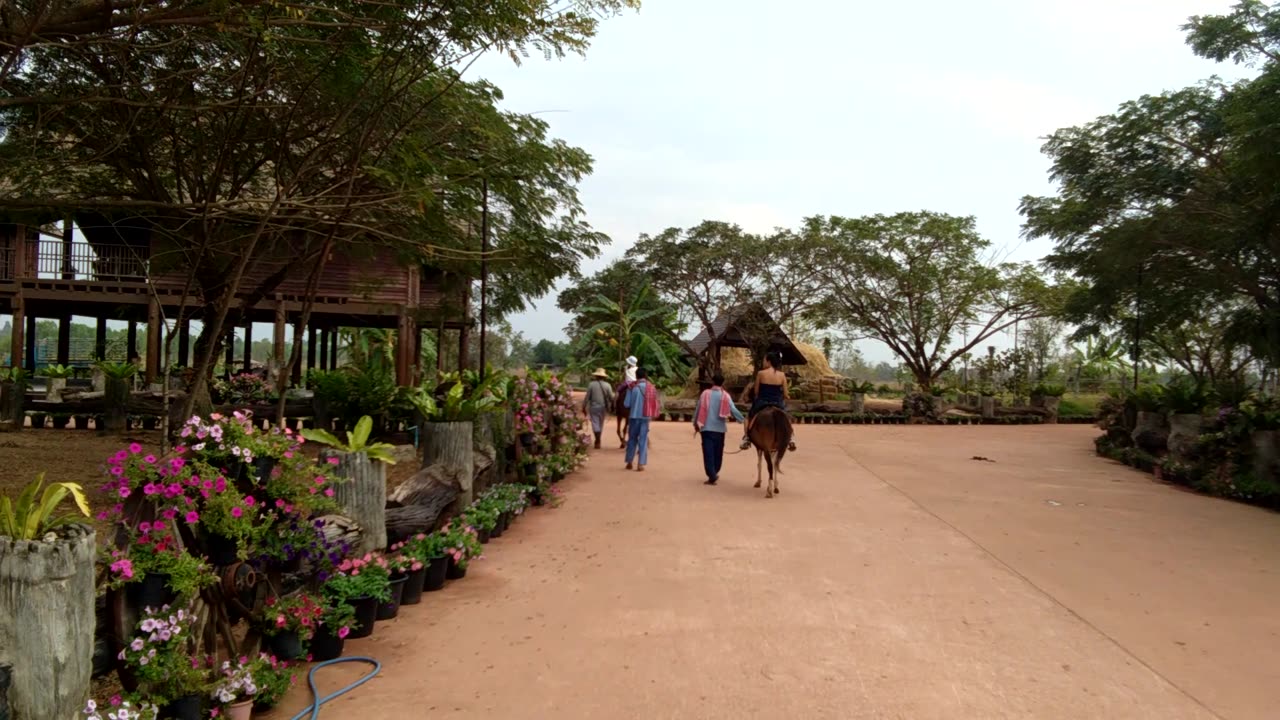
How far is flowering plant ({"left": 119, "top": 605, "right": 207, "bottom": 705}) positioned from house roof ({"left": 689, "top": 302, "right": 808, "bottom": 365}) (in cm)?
2518

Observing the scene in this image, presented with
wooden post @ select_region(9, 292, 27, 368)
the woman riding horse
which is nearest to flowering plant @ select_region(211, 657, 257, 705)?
the woman riding horse

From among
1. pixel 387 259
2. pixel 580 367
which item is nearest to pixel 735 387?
pixel 580 367

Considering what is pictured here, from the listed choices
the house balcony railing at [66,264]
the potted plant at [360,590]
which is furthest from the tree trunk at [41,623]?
the house balcony railing at [66,264]

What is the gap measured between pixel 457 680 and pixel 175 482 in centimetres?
165

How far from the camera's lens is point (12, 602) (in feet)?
8.14

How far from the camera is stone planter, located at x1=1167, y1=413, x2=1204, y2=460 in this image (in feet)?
38.8

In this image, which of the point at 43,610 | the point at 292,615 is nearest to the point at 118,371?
the point at 292,615

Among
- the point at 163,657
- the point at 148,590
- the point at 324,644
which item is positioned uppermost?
the point at 148,590

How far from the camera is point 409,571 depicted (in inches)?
204

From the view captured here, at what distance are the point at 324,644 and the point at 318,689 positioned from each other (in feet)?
1.25

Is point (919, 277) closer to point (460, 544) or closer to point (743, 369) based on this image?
point (743, 369)

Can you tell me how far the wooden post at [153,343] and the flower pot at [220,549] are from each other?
49.9 feet

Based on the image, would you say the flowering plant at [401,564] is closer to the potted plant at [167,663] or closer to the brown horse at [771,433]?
the potted plant at [167,663]

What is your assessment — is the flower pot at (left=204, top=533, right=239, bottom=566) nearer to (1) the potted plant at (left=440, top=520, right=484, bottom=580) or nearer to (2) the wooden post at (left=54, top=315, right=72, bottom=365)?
(1) the potted plant at (left=440, top=520, right=484, bottom=580)
